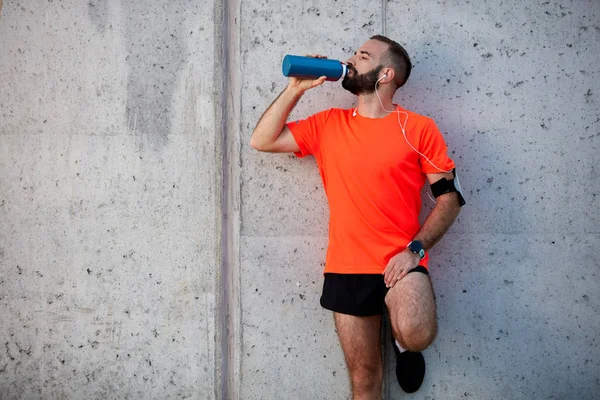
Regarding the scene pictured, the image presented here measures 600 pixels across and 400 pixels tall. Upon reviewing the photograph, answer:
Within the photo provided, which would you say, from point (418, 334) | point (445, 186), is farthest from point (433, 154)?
point (418, 334)

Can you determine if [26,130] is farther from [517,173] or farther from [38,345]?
[517,173]

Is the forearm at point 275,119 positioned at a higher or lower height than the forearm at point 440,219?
higher

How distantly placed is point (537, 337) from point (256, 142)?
1890 mm

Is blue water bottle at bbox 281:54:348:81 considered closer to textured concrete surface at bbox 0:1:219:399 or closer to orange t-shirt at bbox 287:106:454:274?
orange t-shirt at bbox 287:106:454:274

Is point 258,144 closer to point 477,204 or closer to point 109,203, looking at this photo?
point 109,203

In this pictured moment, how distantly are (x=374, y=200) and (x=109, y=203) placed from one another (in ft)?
5.00

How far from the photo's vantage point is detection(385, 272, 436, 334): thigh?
2453mm

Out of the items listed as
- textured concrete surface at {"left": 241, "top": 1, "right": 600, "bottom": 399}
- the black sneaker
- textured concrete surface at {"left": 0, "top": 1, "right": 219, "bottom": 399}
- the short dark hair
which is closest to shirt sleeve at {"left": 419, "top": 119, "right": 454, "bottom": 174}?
the short dark hair

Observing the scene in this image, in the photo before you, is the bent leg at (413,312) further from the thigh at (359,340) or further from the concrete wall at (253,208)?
the concrete wall at (253,208)

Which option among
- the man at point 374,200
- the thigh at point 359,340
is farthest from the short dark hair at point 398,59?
the thigh at point 359,340

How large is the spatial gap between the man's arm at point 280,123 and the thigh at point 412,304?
90cm

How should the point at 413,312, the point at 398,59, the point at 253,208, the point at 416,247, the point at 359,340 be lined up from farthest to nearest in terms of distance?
the point at 253,208 → the point at 398,59 → the point at 359,340 → the point at 416,247 → the point at 413,312

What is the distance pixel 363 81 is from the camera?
2801 mm

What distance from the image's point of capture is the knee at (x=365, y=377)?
2764 millimetres
